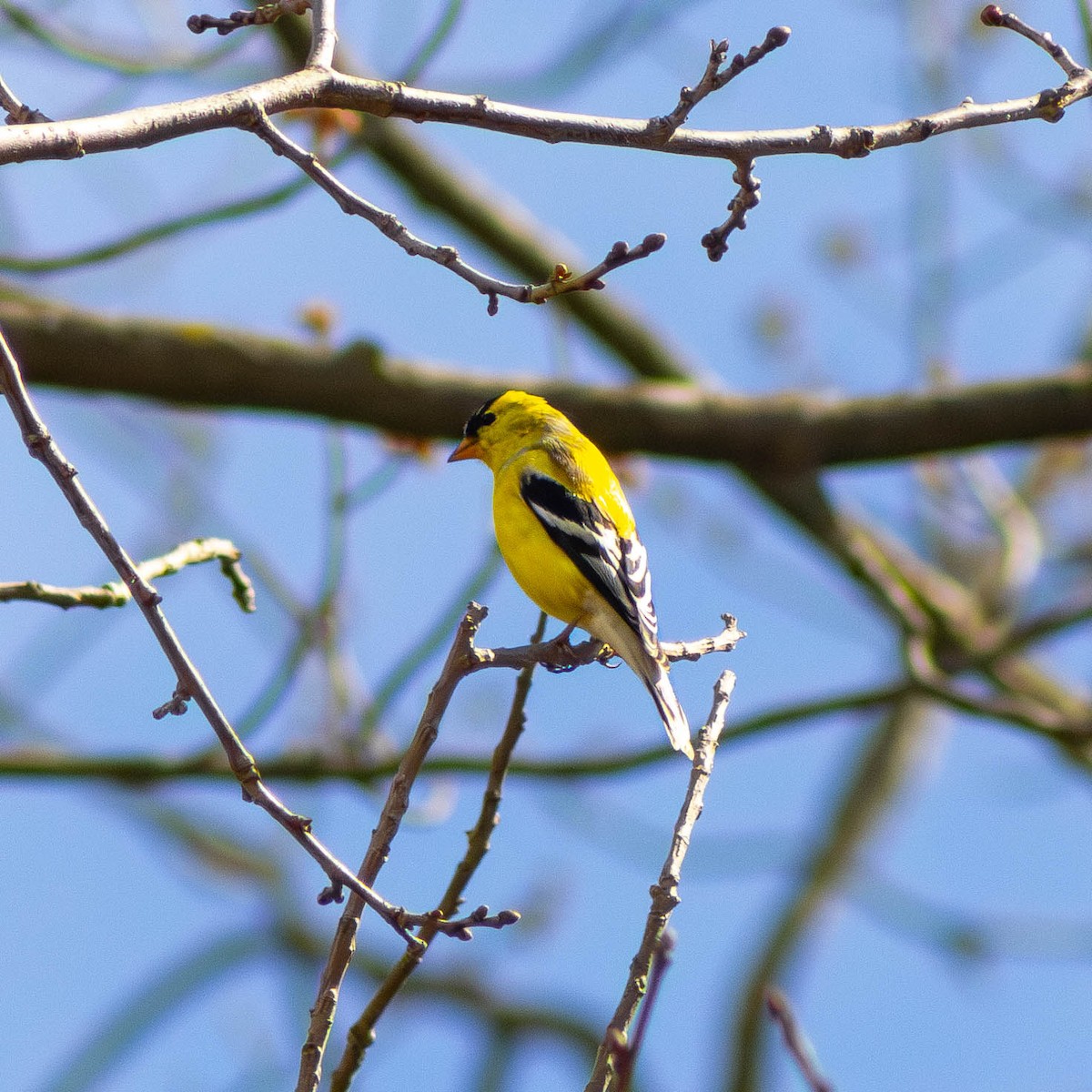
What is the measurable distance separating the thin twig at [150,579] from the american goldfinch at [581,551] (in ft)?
2.81

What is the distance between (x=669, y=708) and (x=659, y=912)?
4.57 feet

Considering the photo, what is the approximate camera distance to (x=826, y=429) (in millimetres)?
5555

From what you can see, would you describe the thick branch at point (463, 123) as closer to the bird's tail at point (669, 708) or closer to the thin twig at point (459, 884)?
the thin twig at point (459, 884)

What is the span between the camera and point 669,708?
2.96m

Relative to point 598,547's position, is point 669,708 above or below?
below

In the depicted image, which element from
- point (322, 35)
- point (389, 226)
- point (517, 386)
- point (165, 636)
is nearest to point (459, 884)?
point (165, 636)

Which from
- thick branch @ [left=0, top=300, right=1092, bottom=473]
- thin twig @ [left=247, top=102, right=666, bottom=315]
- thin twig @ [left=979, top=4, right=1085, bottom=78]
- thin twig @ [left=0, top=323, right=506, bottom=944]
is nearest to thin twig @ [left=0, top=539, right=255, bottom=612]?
thin twig @ [left=0, top=323, right=506, bottom=944]

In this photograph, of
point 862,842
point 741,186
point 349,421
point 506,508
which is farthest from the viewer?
point 862,842

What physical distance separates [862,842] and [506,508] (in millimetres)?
6372

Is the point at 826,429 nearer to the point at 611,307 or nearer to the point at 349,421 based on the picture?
the point at 611,307

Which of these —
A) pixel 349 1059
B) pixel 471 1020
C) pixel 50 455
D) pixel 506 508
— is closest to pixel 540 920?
pixel 471 1020

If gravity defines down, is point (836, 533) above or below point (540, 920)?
above

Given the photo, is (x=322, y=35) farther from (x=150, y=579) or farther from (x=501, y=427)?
(x=501, y=427)

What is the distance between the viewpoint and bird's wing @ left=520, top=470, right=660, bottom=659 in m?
3.23
